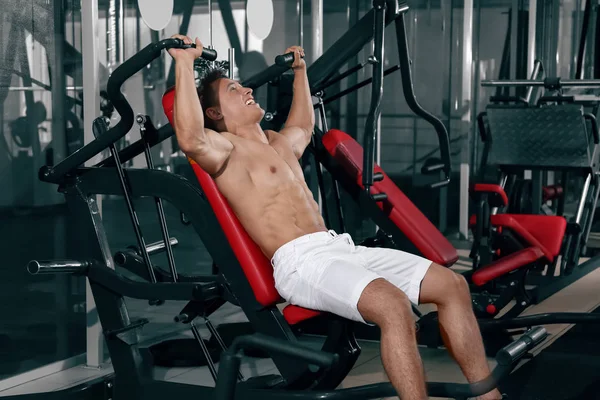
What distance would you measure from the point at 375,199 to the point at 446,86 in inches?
149

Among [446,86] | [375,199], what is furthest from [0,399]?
[446,86]

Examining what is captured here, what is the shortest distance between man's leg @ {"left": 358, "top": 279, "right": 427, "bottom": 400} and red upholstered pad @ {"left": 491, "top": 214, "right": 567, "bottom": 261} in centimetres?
225

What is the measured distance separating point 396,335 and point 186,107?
2.93ft

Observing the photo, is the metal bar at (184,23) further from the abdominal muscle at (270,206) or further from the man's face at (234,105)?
the abdominal muscle at (270,206)

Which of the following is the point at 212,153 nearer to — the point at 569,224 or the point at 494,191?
the point at 494,191

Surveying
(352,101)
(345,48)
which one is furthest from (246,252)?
(352,101)

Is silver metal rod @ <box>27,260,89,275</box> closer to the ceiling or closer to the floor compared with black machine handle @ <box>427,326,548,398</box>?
closer to the ceiling

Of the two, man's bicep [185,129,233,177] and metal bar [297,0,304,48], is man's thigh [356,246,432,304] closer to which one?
man's bicep [185,129,233,177]

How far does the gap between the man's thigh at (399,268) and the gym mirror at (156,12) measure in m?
1.58

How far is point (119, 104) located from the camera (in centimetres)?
257

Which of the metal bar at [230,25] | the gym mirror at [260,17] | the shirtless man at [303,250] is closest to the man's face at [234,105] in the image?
the shirtless man at [303,250]

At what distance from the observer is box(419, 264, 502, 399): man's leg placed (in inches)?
99.0

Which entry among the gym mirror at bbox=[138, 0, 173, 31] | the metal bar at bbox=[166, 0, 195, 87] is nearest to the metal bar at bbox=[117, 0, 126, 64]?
the gym mirror at bbox=[138, 0, 173, 31]

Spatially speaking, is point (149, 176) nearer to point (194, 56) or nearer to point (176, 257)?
point (194, 56)
